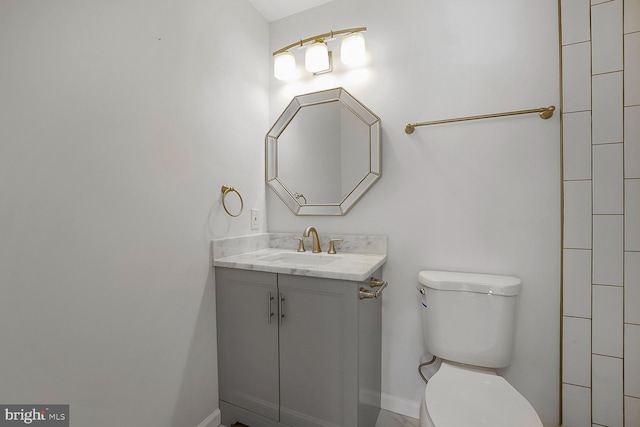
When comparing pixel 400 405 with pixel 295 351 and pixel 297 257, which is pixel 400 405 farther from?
pixel 297 257

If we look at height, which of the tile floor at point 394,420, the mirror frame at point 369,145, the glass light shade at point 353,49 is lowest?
the tile floor at point 394,420

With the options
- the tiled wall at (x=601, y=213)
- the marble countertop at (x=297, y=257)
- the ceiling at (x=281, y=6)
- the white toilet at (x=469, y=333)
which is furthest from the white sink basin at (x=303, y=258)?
the ceiling at (x=281, y=6)

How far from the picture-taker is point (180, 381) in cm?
129

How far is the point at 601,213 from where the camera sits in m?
1.16

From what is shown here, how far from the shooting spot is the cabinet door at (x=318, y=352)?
3.89 ft

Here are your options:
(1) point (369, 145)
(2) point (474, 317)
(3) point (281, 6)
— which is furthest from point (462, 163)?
(3) point (281, 6)

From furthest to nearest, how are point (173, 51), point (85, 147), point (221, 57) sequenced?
point (221, 57)
point (173, 51)
point (85, 147)

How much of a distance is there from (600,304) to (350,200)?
120 cm

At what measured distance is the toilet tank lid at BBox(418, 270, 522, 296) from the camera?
A: 1.23 meters

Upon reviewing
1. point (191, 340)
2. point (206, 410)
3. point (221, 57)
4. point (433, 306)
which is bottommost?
point (206, 410)

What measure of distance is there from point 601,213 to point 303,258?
1393 mm

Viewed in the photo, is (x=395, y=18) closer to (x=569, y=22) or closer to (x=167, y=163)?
(x=569, y=22)

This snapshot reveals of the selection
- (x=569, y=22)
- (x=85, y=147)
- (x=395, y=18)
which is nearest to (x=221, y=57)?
(x=85, y=147)

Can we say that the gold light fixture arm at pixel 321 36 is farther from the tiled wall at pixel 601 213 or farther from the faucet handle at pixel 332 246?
the faucet handle at pixel 332 246
